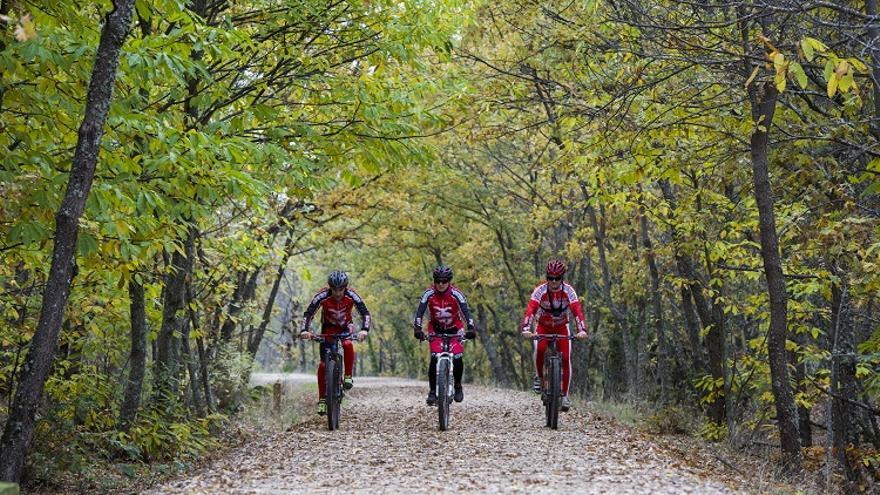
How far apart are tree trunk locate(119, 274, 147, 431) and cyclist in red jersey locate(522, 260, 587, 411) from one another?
498 cm

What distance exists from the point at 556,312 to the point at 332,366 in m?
3.26

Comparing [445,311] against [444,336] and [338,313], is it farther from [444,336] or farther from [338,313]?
[338,313]

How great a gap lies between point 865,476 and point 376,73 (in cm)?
968

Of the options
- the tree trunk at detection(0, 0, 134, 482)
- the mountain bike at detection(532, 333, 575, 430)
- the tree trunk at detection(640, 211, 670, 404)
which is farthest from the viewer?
the tree trunk at detection(640, 211, 670, 404)

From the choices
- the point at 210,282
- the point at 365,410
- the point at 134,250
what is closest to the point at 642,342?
the point at 365,410

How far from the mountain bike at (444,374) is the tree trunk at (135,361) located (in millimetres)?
3763

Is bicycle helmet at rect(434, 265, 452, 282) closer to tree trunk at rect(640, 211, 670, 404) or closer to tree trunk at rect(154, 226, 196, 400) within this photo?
tree trunk at rect(154, 226, 196, 400)

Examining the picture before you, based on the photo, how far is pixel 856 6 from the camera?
10.4m

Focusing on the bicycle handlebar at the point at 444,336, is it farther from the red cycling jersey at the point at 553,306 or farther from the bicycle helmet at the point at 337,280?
the bicycle helmet at the point at 337,280

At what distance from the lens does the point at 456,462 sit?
27.8ft

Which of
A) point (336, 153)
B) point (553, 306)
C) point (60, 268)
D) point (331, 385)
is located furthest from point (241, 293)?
point (60, 268)

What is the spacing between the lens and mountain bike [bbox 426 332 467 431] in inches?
436

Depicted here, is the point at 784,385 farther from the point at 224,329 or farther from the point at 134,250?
the point at 224,329

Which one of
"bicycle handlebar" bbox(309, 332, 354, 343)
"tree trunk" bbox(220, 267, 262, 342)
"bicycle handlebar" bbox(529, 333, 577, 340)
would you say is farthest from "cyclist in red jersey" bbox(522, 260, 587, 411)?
"tree trunk" bbox(220, 267, 262, 342)
